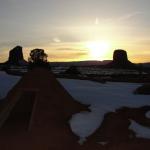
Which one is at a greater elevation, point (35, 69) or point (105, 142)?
point (35, 69)

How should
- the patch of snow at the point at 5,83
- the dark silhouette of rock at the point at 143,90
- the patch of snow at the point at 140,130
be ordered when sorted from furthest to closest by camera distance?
the patch of snow at the point at 5,83, the dark silhouette of rock at the point at 143,90, the patch of snow at the point at 140,130

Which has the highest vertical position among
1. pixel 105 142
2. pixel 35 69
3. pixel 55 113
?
pixel 35 69

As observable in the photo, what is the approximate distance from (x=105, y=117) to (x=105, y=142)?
2.40 m

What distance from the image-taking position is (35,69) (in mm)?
17938

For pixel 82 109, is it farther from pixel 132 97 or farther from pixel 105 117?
pixel 132 97

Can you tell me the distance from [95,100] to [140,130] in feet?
13.4

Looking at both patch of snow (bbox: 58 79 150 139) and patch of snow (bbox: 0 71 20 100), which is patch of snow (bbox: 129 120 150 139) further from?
patch of snow (bbox: 0 71 20 100)

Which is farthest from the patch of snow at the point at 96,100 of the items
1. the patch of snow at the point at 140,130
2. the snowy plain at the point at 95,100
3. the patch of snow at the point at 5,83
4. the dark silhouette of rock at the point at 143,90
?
the patch of snow at the point at 5,83

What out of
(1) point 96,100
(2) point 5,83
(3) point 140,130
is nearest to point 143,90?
(1) point 96,100

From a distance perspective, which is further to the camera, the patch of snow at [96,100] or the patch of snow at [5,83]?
the patch of snow at [5,83]

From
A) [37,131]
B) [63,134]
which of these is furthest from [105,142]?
[37,131]

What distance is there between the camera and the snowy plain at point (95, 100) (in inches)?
645

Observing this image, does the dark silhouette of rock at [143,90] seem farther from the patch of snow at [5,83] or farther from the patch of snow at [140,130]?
the patch of snow at [5,83]

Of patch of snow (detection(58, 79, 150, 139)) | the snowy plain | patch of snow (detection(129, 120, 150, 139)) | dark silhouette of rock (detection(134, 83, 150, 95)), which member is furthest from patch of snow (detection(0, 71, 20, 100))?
patch of snow (detection(129, 120, 150, 139))
